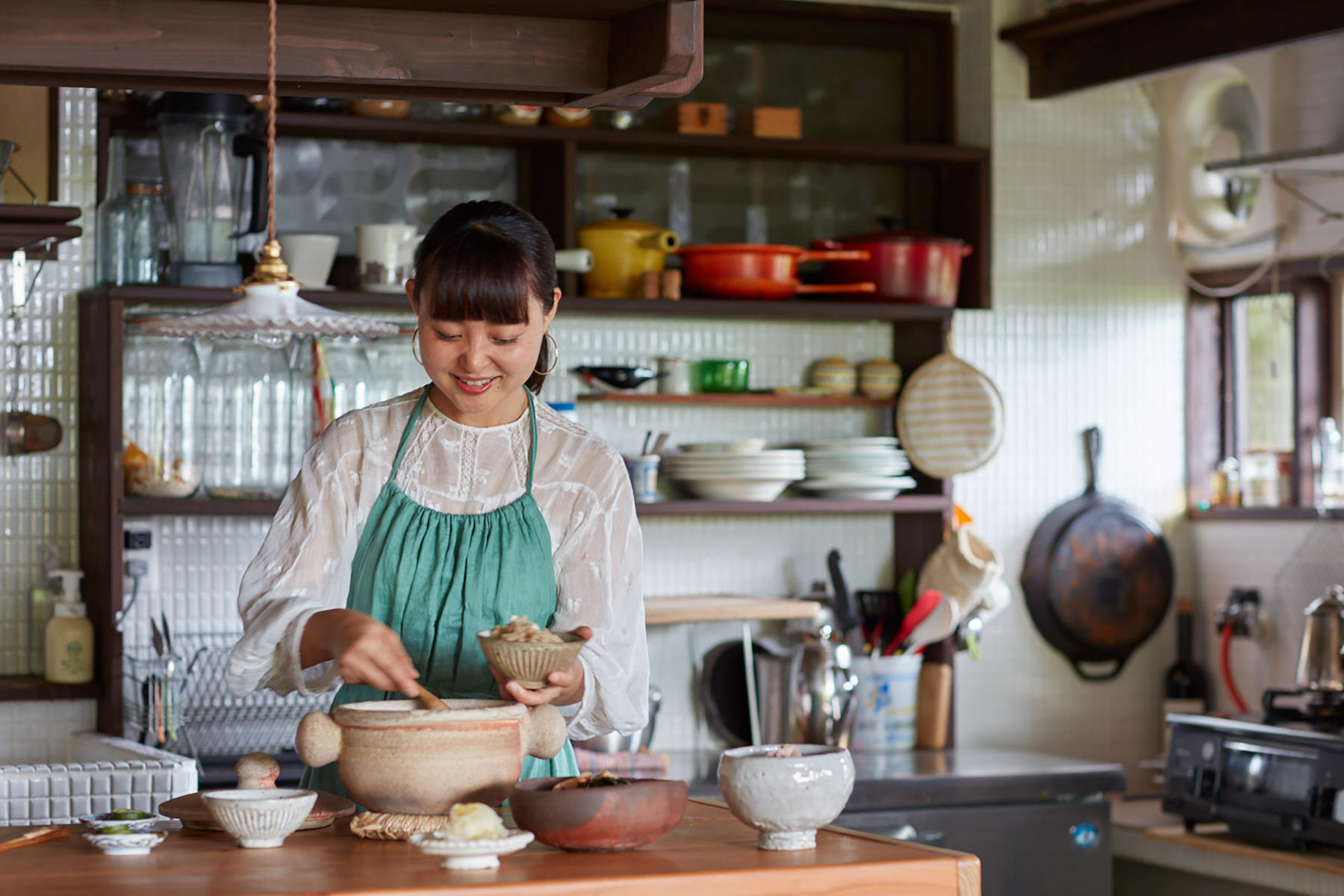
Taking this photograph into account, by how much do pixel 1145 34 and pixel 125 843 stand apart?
357 centimetres

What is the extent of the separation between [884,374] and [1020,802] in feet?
3.83

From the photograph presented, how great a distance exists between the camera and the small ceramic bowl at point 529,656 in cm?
178

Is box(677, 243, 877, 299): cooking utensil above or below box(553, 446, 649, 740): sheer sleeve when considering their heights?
above

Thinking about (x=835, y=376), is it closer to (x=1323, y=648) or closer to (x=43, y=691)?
(x=1323, y=648)

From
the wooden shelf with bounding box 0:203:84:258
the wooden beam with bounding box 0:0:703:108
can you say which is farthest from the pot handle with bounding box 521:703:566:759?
the wooden shelf with bounding box 0:203:84:258

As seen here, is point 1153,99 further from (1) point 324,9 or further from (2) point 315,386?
(1) point 324,9

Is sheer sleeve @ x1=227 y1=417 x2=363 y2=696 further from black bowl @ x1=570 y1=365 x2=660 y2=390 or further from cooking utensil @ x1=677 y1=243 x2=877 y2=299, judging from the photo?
cooking utensil @ x1=677 y1=243 x2=877 y2=299

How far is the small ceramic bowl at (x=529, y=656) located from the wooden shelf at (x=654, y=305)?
2.23 metres

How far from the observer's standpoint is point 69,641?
3.75 meters

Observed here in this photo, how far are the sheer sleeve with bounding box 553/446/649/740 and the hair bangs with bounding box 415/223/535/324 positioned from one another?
28cm

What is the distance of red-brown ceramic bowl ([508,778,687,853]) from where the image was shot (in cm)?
163

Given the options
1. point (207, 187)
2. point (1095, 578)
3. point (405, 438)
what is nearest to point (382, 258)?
point (207, 187)

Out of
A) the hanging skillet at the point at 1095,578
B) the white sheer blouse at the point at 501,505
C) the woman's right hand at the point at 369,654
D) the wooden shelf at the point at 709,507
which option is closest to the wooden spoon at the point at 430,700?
the woman's right hand at the point at 369,654

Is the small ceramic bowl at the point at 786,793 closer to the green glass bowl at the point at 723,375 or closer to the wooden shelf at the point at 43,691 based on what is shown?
the wooden shelf at the point at 43,691
